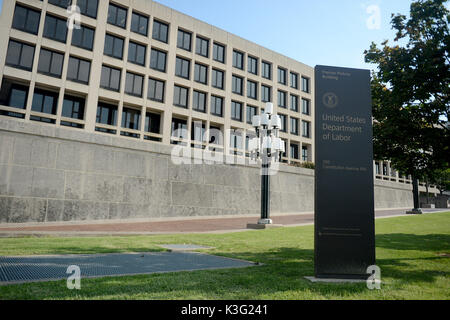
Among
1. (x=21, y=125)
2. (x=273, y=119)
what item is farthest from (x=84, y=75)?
(x=273, y=119)

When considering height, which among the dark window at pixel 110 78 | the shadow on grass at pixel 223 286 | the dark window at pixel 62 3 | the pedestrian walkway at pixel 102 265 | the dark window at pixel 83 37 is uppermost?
the dark window at pixel 62 3

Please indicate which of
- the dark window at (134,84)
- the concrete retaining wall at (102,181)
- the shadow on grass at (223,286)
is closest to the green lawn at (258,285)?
the shadow on grass at (223,286)

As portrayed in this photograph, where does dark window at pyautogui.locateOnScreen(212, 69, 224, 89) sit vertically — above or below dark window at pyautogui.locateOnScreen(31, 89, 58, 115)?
above

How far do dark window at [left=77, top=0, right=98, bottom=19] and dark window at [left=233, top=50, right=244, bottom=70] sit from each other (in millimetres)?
16660

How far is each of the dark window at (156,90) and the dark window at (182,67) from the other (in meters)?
2.54

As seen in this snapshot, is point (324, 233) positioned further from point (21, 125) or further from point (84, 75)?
point (84, 75)

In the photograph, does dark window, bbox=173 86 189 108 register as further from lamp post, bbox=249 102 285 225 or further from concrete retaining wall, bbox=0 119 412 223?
lamp post, bbox=249 102 285 225

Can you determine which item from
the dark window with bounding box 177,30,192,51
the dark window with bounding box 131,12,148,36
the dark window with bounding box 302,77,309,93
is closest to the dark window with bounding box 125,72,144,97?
the dark window with bounding box 131,12,148,36

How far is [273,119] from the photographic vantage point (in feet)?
58.2

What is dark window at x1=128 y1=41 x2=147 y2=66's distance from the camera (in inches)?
1256

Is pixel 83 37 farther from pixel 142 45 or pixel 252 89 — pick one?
pixel 252 89

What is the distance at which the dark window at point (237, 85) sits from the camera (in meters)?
39.5

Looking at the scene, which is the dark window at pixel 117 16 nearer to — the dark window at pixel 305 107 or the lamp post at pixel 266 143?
the lamp post at pixel 266 143

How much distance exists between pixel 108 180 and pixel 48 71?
15.4m
